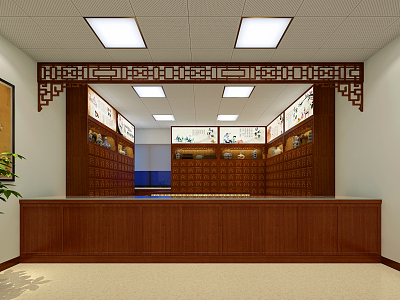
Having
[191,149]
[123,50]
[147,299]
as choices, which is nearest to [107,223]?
[147,299]

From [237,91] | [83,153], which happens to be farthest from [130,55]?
[237,91]

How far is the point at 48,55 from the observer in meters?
5.25

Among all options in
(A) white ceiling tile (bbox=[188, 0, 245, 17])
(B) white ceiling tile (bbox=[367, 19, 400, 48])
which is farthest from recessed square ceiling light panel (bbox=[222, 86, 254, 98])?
(A) white ceiling tile (bbox=[188, 0, 245, 17])

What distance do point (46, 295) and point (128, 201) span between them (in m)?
1.76

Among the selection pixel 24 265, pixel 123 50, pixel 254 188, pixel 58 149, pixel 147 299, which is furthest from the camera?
pixel 254 188

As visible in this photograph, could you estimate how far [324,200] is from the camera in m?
4.96

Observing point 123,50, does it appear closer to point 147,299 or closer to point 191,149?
Answer: point 147,299

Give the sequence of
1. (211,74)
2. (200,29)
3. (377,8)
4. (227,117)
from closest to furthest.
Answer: (377,8)
(200,29)
(211,74)
(227,117)

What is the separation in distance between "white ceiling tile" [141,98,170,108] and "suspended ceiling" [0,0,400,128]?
2.63m

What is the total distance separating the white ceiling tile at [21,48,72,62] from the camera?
16.7 feet

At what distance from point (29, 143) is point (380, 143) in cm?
550

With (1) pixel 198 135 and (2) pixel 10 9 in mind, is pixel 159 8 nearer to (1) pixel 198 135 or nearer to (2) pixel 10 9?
(2) pixel 10 9

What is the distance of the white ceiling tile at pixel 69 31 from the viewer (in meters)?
4.16

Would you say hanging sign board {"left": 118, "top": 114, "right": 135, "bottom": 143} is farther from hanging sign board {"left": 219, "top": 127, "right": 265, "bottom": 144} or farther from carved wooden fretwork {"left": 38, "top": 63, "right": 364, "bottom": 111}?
carved wooden fretwork {"left": 38, "top": 63, "right": 364, "bottom": 111}
